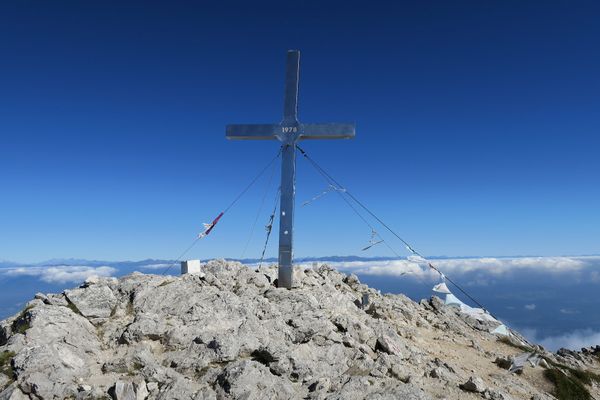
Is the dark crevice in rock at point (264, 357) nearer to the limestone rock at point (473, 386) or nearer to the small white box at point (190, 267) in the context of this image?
the limestone rock at point (473, 386)

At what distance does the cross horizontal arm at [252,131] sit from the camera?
1742 centimetres

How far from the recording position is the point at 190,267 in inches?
655

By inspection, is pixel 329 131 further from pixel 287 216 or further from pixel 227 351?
pixel 227 351

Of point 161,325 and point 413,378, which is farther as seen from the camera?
point 161,325

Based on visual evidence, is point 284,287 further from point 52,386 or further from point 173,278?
point 52,386

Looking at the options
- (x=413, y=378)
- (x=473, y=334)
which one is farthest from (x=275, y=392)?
(x=473, y=334)

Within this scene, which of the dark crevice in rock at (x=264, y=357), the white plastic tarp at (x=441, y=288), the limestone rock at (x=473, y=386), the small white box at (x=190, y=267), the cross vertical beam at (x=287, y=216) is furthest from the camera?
the white plastic tarp at (x=441, y=288)

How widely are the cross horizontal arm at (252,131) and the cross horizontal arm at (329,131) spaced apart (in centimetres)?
130

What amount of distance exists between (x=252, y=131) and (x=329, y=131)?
350cm

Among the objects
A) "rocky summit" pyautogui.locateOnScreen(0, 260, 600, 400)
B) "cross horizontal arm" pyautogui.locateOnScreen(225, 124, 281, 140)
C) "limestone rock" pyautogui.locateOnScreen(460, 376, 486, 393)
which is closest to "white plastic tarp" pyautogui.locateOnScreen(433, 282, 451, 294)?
"rocky summit" pyautogui.locateOnScreen(0, 260, 600, 400)

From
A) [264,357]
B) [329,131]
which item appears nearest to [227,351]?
[264,357]

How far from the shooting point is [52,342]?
11.1 m

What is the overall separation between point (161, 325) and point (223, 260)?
230 inches

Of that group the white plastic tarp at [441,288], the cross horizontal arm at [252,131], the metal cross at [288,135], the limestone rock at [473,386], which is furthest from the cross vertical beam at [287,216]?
the limestone rock at [473,386]
